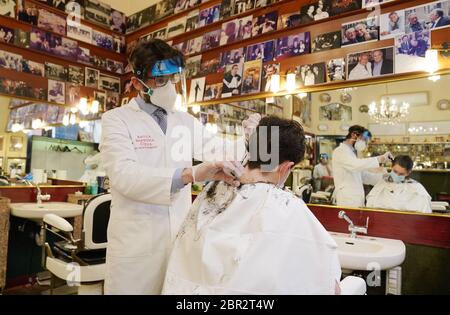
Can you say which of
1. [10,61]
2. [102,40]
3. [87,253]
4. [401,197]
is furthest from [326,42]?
[10,61]

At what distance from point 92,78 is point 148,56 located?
10.2 ft

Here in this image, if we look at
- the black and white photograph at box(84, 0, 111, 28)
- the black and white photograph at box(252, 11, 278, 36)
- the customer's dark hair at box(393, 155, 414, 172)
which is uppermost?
the black and white photograph at box(84, 0, 111, 28)

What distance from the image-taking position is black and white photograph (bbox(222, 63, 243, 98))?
3135 millimetres

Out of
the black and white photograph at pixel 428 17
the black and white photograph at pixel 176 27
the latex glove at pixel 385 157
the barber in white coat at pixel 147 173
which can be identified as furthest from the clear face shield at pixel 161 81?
the black and white photograph at pixel 176 27

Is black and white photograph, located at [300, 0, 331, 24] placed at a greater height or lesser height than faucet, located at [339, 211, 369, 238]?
greater

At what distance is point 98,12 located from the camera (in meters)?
4.13

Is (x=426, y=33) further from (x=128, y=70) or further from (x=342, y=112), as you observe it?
(x=128, y=70)

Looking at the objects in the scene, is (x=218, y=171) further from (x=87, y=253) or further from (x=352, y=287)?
(x=87, y=253)

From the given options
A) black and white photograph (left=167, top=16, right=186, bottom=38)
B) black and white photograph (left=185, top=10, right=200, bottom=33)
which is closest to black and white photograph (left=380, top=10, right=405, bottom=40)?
black and white photograph (left=185, top=10, right=200, bottom=33)

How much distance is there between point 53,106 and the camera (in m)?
3.72

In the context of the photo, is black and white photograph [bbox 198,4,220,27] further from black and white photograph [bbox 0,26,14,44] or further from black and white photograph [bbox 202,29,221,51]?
black and white photograph [bbox 0,26,14,44]

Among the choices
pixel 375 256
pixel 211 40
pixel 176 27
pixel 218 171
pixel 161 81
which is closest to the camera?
pixel 218 171

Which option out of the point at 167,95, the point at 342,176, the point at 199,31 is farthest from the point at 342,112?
the point at 199,31

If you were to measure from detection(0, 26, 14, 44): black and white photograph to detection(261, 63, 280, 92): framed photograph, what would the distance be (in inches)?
103
